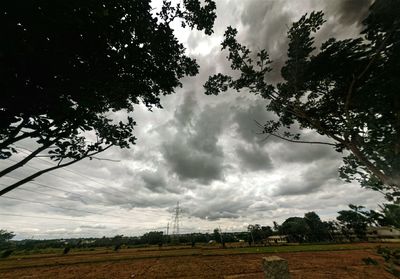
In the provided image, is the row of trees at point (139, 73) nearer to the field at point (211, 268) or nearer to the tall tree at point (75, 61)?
the tall tree at point (75, 61)

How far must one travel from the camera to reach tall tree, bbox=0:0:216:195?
4.00m

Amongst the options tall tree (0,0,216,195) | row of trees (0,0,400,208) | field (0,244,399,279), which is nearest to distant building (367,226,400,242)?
row of trees (0,0,400,208)

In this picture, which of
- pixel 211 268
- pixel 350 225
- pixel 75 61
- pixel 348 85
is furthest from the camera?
pixel 350 225

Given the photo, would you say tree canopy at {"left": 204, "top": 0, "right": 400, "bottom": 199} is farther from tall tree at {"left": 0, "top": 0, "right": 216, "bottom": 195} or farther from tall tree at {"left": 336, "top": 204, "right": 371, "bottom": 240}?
tall tree at {"left": 336, "top": 204, "right": 371, "bottom": 240}

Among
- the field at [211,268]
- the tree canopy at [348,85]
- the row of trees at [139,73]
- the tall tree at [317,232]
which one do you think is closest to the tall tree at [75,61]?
the row of trees at [139,73]

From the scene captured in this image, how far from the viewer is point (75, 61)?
5133mm

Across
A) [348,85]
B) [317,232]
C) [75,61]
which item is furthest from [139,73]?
[317,232]

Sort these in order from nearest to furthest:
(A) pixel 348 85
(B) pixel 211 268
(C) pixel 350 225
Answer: (A) pixel 348 85, (B) pixel 211 268, (C) pixel 350 225

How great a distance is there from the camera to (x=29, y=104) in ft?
17.1

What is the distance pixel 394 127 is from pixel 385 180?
2.50 meters

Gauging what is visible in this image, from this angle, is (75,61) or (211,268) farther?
(211,268)

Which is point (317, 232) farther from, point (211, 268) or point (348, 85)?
point (348, 85)

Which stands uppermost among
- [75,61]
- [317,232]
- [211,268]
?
[317,232]

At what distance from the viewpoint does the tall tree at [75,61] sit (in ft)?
13.1
